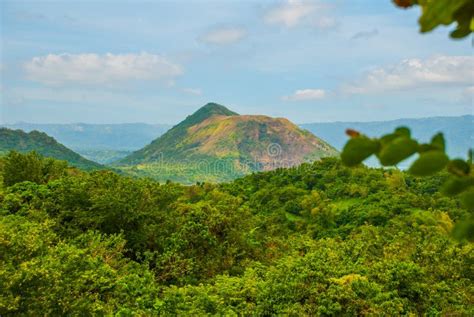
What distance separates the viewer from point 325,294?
1386 centimetres

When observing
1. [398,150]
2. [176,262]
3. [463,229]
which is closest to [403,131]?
[398,150]

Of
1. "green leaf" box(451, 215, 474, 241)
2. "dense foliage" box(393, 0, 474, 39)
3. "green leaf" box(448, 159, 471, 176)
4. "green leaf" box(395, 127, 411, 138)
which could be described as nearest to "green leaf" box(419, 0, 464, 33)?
"dense foliage" box(393, 0, 474, 39)

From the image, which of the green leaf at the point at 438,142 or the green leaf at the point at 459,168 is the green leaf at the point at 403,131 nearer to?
the green leaf at the point at 438,142

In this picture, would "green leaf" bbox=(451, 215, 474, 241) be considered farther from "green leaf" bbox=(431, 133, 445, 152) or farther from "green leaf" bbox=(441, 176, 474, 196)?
"green leaf" bbox=(431, 133, 445, 152)

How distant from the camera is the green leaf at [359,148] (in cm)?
100

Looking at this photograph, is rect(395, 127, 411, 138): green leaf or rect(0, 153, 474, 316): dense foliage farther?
rect(0, 153, 474, 316): dense foliage

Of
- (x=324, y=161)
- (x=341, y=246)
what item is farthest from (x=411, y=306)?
(x=324, y=161)

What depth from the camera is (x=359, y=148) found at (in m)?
1.01

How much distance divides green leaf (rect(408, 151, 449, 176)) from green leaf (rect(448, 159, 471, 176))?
0.13m

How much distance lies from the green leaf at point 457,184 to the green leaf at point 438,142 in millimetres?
209

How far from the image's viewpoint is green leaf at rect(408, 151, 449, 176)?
38.9 inches

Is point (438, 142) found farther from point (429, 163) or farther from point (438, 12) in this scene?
point (438, 12)

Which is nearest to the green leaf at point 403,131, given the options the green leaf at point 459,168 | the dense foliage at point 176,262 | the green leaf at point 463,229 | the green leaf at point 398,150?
the green leaf at point 398,150

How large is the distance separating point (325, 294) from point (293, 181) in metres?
62.6
